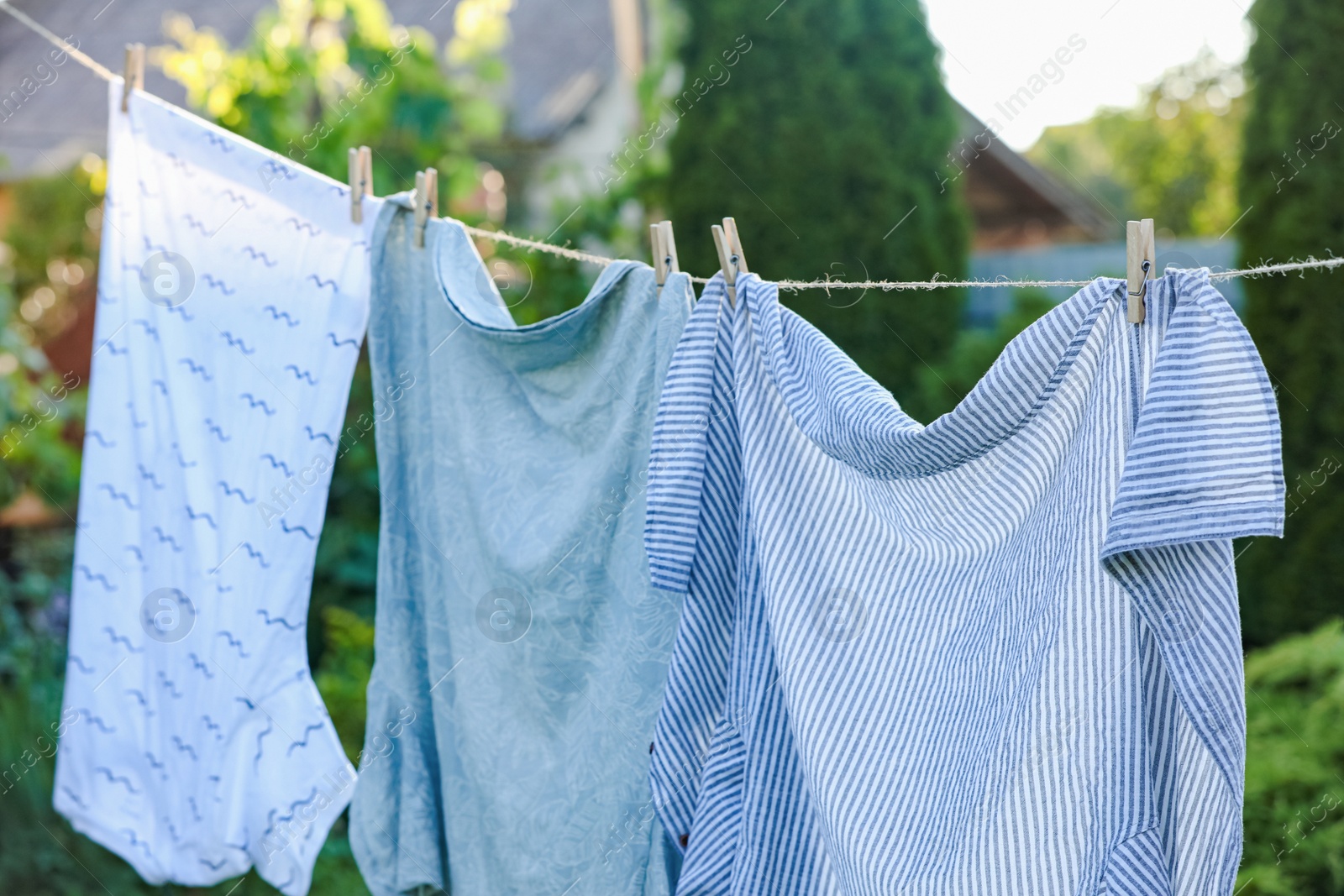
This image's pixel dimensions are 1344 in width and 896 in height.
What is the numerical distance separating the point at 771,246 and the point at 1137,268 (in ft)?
10.3

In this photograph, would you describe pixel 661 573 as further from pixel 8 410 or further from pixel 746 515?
pixel 8 410

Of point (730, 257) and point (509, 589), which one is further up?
point (730, 257)

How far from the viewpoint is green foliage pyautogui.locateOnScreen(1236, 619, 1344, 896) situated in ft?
7.22

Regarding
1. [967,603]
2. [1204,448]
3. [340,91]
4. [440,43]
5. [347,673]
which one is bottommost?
[347,673]

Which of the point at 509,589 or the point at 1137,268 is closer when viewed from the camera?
the point at 1137,268

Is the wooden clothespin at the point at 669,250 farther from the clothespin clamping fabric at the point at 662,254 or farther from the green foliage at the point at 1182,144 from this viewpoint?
the green foliage at the point at 1182,144

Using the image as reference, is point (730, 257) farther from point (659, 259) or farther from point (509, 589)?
point (509, 589)

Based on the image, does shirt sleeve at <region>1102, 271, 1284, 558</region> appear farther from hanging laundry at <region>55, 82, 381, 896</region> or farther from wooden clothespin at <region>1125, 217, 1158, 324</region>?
hanging laundry at <region>55, 82, 381, 896</region>

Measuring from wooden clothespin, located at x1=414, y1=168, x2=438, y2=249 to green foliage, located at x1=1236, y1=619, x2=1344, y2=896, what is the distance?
158 centimetres

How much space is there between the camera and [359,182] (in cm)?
158

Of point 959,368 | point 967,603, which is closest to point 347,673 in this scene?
point 959,368

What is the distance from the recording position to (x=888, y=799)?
3.35 feet

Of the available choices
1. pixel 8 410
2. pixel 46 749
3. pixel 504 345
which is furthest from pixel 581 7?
pixel 504 345

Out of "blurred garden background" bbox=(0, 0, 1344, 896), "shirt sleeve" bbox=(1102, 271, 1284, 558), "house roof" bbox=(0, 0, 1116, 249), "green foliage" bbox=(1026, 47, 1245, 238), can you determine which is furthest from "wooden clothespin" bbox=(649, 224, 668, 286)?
"green foliage" bbox=(1026, 47, 1245, 238)
